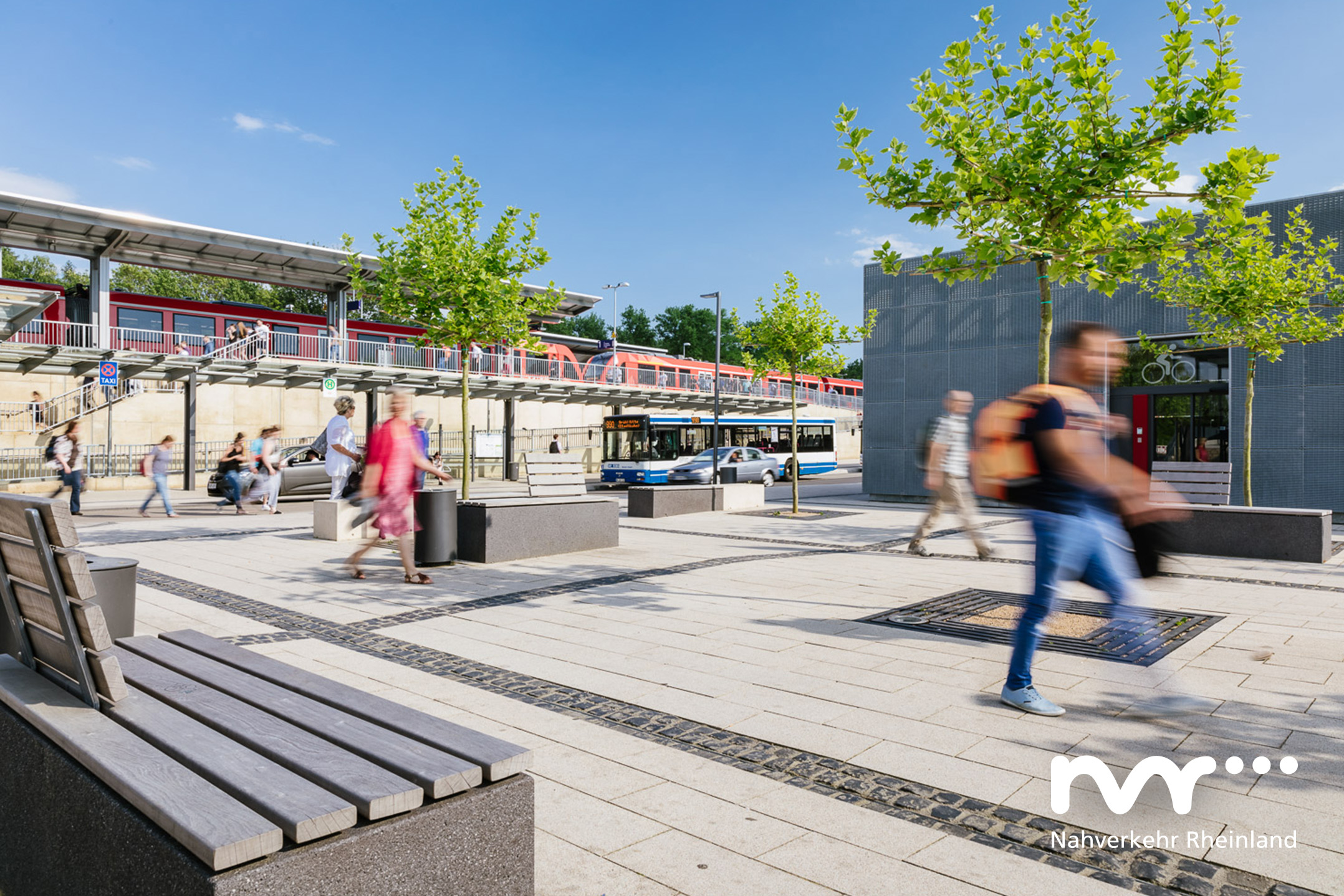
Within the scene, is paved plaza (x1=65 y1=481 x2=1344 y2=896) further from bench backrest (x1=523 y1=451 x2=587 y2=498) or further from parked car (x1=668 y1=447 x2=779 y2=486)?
parked car (x1=668 y1=447 x2=779 y2=486)

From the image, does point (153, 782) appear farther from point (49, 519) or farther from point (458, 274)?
point (458, 274)

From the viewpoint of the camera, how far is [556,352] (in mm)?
38250

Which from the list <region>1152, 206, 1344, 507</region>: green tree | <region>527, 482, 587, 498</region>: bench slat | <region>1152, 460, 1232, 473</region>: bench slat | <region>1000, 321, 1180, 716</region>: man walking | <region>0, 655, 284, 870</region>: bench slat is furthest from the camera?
<region>1152, 206, 1344, 507</region>: green tree

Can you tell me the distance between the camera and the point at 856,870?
2631mm

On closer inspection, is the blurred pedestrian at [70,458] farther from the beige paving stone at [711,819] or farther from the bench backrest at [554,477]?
the beige paving stone at [711,819]

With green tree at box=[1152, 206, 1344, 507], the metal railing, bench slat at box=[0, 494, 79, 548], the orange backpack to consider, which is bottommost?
bench slat at box=[0, 494, 79, 548]

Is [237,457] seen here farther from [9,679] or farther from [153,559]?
[9,679]

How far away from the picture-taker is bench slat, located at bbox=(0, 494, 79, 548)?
2.30 meters

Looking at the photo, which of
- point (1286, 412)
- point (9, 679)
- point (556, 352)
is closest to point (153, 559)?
point (9, 679)

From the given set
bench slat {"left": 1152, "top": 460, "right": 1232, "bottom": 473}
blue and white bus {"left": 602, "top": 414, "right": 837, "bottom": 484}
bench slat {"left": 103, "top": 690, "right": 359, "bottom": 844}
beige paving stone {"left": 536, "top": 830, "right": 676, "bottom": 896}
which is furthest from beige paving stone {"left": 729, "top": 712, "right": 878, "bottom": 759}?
blue and white bus {"left": 602, "top": 414, "right": 837, "bottom": 484}

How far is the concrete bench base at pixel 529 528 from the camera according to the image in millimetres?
9164

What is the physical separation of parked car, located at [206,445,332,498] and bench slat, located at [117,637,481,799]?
18.3m

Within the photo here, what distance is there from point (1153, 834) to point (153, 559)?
10256mm

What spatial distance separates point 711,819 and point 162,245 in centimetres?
3325
